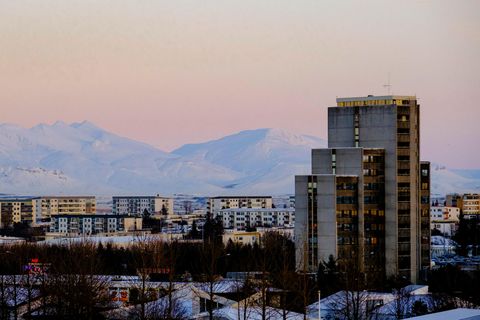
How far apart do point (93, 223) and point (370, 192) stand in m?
68.2

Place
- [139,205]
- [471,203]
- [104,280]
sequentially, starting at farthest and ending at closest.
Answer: [139,205] < [471,203] < [104,280]

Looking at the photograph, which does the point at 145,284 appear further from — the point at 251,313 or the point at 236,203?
the point at 236,203

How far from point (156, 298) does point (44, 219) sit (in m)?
104

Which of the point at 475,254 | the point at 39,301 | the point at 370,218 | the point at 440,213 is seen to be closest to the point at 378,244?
the point at 370,218

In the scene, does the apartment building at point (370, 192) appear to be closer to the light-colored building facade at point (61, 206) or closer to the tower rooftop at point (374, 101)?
the tower rooftop at point (374, 101)

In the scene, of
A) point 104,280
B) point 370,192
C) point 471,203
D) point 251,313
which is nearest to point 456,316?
→ point 251,313

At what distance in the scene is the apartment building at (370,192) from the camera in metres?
56.0

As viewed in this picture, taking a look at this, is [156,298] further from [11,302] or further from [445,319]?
[445,319]

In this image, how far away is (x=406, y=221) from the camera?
57.9 m

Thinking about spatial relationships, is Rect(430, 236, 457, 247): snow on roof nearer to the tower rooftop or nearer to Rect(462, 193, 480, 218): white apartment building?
the tower rooftop

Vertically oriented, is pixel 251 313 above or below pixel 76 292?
below

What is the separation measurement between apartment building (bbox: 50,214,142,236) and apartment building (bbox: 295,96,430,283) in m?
61.4

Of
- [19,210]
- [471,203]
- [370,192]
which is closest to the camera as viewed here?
[370,192]

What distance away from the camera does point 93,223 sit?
122 m
